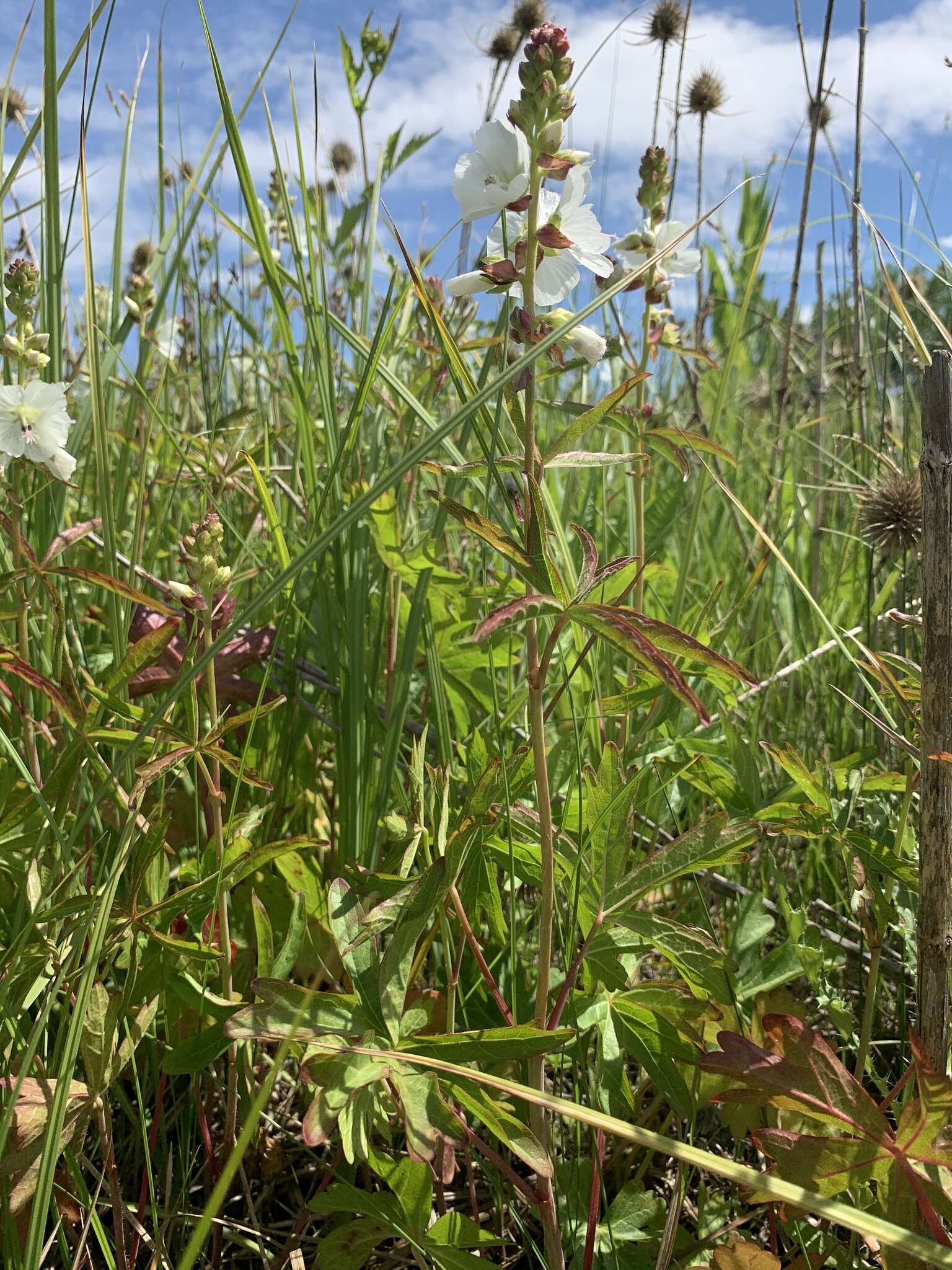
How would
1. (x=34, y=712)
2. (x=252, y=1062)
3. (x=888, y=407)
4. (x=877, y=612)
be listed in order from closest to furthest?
(x=252, y=1062), (x=34, y=712), (x=877, y=612), (x=888, y=407)

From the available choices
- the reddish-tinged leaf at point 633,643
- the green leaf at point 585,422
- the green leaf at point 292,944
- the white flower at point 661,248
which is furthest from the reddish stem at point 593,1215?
the white flower at point 661,248

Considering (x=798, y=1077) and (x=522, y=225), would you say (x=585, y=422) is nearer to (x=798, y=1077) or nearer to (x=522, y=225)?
Result: (x=522, y=225)

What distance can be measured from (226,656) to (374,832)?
0.35 m

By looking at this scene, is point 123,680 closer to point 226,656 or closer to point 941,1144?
point 226,656

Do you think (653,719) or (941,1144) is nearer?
(941,1144)

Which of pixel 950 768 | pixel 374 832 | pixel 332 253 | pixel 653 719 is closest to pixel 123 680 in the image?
pixel 374 832

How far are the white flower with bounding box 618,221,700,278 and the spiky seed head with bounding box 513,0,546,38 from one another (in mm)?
1188

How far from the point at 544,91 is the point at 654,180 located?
0.83 meters

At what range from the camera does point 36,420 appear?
4.21 ft

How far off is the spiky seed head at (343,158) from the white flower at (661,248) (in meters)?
3.10

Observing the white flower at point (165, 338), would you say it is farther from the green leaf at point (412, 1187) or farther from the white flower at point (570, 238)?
the green leaf at point (412, 1187)

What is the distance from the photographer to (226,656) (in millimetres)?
1483

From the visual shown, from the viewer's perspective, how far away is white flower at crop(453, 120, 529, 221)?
3.22 feet

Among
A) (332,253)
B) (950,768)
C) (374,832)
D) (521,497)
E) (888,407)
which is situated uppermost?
(332,253)
